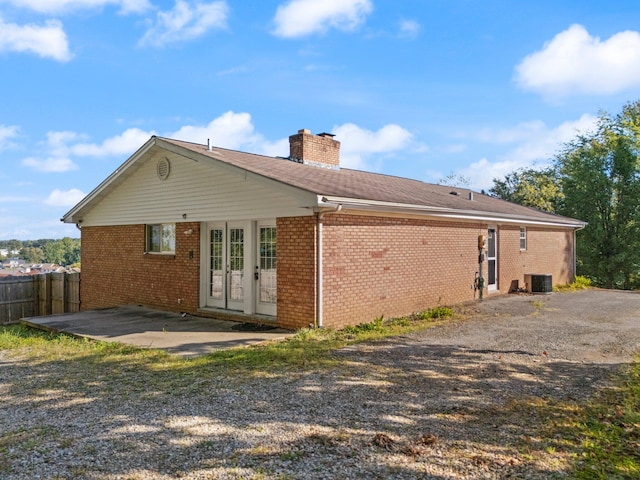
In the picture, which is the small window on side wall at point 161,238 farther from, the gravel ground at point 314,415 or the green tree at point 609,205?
the green tree at point 609,205

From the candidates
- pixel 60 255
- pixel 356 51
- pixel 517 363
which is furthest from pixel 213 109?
pixel 60 255

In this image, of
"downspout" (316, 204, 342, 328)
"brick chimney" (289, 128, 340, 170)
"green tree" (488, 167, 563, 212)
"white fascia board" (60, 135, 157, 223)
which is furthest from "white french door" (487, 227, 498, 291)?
"green tree" (488, 167, 563, 212)

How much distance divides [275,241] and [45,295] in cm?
1056

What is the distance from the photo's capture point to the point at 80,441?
3885mm

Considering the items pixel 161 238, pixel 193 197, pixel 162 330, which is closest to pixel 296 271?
pixel 162 330

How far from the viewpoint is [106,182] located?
13.1 m

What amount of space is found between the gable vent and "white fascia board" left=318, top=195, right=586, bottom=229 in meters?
5.44

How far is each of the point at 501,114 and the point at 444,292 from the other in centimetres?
705

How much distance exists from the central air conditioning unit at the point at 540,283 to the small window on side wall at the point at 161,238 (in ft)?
41.5

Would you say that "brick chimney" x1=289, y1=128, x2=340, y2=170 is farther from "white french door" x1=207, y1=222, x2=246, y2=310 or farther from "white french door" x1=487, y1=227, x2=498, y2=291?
"white french door" x1=487, y1=227, x2=498, y2=291

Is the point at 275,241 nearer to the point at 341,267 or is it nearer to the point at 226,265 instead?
the point at 341,267

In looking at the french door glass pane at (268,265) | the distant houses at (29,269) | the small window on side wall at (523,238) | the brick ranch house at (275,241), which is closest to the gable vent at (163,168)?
the brick ranch house at (275,241)

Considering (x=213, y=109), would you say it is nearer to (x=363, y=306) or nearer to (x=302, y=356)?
(x=363, y=306)

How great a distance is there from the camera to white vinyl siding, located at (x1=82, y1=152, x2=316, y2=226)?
9.15 m
